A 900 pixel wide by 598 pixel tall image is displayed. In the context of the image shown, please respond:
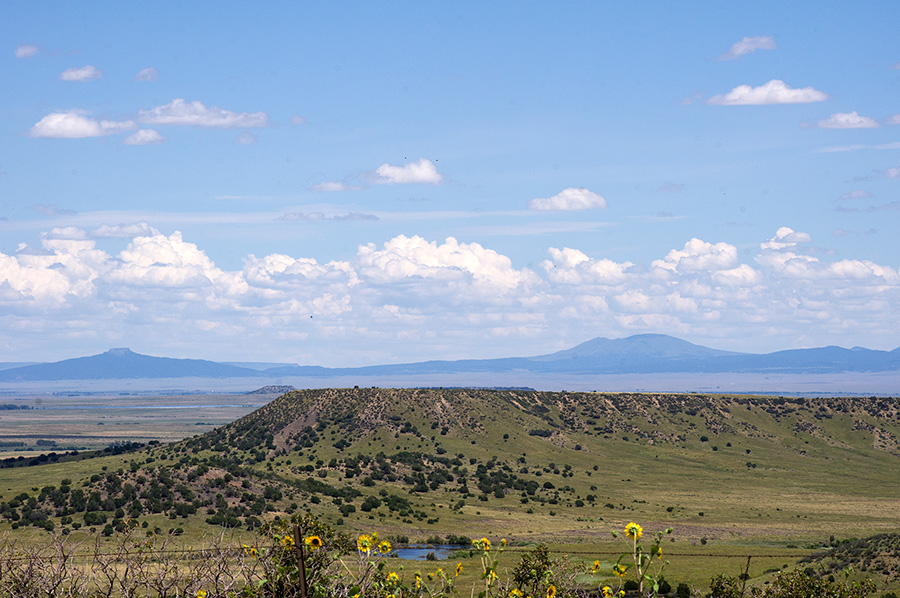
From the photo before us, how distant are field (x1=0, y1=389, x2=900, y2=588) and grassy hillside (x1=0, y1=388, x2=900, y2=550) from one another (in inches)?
15.3

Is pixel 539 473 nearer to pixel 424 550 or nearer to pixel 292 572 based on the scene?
pixel 424 550

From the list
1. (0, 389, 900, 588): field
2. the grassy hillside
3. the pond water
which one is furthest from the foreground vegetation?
the pond water

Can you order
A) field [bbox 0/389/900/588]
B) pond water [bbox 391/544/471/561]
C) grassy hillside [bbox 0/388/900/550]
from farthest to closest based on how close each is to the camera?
grassy hillside [bbox 0/388/900/550]
field [bbox 0/389/900/588]
pond water [bbox 391/544/471/561]

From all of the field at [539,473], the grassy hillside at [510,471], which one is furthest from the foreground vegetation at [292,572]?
the grassy hillside at [510,471]

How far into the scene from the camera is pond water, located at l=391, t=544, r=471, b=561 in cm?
7881

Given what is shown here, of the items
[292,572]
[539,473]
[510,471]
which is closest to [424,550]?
[510,471]

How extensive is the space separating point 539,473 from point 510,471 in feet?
15.0

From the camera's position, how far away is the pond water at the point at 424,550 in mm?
78812

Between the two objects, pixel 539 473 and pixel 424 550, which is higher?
pixel 539 473

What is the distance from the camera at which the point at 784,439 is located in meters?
165

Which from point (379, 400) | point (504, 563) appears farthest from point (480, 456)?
point (504, 563)

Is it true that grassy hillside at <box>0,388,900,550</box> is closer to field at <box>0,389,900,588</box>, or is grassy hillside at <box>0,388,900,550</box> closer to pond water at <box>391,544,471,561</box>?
field at <box>0,389,900,588</box>

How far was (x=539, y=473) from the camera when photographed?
447 feet

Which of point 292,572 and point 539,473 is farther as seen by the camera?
point 539,473
